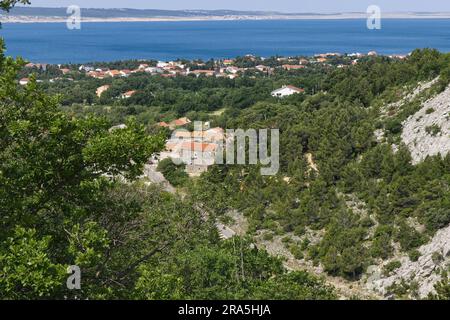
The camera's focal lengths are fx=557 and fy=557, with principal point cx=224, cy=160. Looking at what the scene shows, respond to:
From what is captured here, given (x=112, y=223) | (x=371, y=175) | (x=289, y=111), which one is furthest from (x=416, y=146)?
(x=112, y=223)

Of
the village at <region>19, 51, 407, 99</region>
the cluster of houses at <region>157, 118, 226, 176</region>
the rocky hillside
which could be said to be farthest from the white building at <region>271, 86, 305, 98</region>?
the rocky hillside

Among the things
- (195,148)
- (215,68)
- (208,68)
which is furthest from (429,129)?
(215,68)

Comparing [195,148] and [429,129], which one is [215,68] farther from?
[429,129]

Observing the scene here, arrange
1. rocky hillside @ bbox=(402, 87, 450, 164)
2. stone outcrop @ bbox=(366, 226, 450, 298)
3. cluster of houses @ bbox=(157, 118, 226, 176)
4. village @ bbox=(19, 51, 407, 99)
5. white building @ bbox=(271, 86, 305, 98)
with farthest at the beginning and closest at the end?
village @ bbox=(19, 51, 407, 99) < white building @ bbox=(271, 86, 305, 98) < cluster of houses @ bbox=(157, 118, 226, 176) < rocky hillside @ bbox=(402, 87, 450, 164) < stone outcrop @ bbox=(366, 226, 450, 298)

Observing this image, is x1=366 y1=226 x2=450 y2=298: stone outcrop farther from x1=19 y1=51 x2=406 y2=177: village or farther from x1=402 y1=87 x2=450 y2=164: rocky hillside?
x1=19 y1=51 x2=406 y2=177: village

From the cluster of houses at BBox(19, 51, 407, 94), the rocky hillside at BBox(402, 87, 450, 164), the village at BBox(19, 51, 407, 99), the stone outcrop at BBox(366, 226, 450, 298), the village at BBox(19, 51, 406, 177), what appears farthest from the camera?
the cluster of houses at BBox(19, 51, 407, 94)

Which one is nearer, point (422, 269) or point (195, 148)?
point (422, 269)

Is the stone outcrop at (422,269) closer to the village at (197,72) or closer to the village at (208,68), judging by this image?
the village at (197,72)

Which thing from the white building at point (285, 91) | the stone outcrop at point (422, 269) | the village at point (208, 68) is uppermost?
the village at point (208, 68)

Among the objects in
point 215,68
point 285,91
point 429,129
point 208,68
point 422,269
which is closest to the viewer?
point 422,269

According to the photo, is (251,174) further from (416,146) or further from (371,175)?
(416,146)

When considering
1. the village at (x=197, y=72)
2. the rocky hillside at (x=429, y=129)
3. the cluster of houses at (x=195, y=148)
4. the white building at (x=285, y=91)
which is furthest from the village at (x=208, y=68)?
the rocky hillside at (x=429, y=129)
